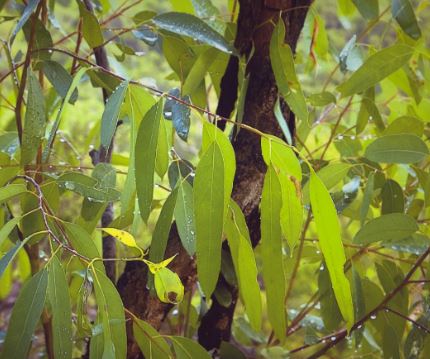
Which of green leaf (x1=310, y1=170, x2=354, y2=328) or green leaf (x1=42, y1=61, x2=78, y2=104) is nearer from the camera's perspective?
green leaf (x1=310, y1=170, x2=354, y2=328)

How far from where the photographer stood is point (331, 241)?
0.56 m

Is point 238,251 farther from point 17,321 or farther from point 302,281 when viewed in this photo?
point 302,281

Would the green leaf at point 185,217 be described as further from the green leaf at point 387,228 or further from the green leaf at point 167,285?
the green leaf at point 387,228

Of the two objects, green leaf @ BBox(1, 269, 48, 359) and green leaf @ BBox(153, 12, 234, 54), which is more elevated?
green leaf @ BBox(153, 12, 234, 54)

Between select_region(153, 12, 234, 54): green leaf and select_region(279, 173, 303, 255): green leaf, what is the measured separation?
18cm

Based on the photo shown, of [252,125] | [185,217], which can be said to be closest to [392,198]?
[252,125]

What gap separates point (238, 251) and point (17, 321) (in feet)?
0.75

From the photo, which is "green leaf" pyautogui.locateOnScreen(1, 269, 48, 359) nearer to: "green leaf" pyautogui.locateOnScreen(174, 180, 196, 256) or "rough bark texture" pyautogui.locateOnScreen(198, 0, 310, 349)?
"green leaf" pyautogui.locateOnScreen(174, 180, 196, 256)

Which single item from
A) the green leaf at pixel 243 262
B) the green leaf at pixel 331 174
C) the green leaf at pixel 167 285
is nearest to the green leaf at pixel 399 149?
the green leaf at pixel 331 174

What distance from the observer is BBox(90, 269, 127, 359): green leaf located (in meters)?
0.54

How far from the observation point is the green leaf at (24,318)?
0.52 meters

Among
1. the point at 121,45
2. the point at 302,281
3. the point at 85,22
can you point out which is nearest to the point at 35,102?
the point at 85,22

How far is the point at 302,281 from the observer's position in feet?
6.20

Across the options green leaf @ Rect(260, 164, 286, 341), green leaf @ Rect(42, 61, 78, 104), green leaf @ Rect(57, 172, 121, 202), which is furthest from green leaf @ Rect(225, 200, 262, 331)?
green leaf @ Rect(42, 61, 78, 104)
